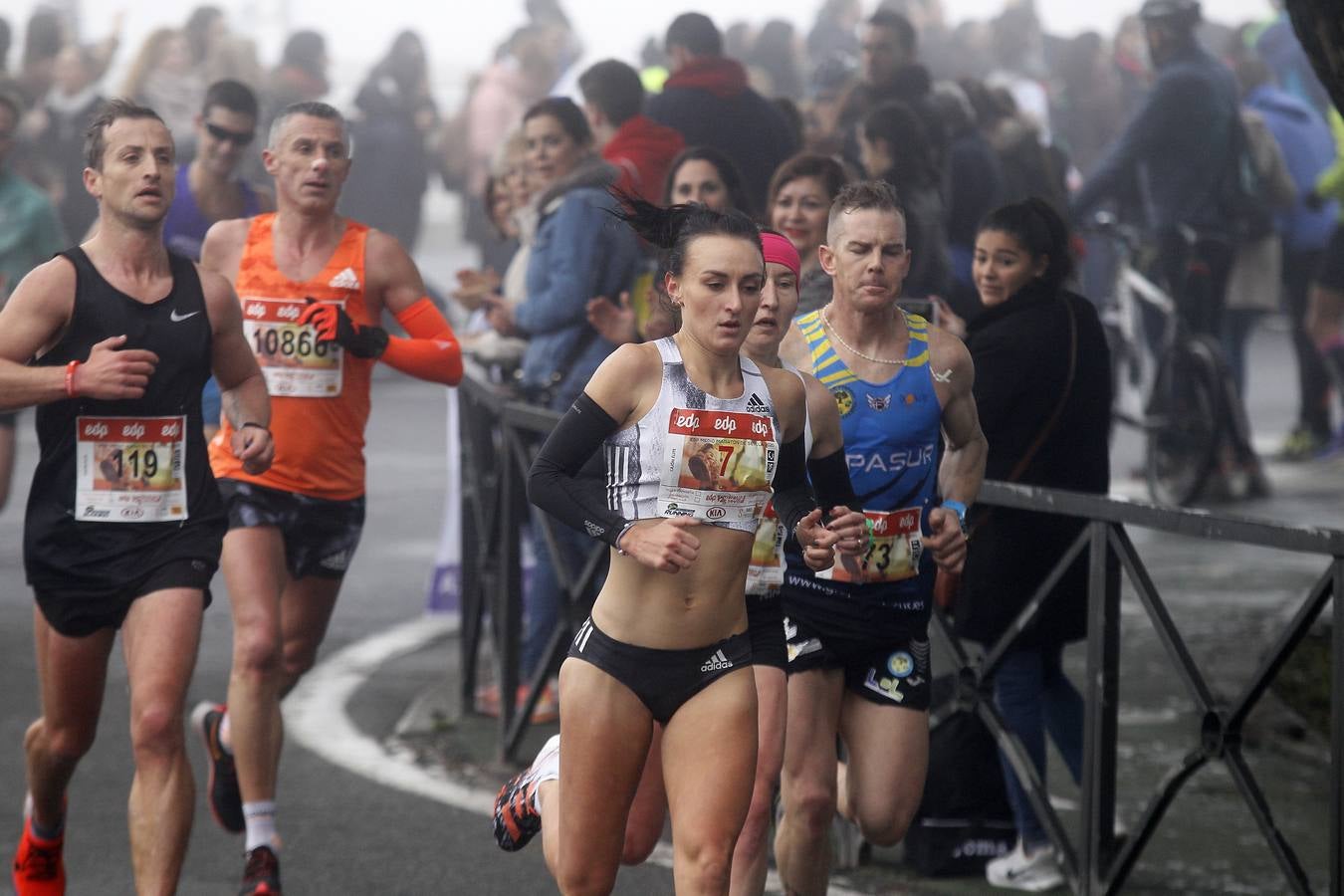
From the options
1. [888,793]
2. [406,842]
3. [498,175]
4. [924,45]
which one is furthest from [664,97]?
[924,45]

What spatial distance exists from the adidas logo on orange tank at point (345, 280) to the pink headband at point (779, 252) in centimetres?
148

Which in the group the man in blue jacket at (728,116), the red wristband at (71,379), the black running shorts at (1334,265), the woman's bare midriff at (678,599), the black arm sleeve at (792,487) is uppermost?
the man in blue jacket at (728,116)

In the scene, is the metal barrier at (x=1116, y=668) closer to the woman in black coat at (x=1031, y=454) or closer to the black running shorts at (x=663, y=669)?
the woman in black coat at (x=1031, y=454)

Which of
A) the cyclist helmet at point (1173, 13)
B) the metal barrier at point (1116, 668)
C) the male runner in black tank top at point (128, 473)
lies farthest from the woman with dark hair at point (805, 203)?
the cyclist helmet at point (1173, 13)

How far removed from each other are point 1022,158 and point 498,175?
12.3 feet

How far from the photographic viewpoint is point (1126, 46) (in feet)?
65.1

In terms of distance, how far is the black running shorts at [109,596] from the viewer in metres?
5.63

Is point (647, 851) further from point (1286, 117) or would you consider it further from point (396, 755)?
point (1286, 117)

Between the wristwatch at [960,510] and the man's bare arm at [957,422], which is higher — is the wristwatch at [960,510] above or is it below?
below

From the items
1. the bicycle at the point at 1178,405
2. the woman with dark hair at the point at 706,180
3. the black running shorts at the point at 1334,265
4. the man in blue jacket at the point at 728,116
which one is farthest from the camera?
the black running shorts at the point at 1334,265

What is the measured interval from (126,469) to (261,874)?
118 cm

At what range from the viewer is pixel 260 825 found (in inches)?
241

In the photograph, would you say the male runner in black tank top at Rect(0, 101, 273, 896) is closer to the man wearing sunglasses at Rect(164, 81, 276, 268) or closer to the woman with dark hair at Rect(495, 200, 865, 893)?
the woman with dark hair at Rect(495, 200, 865, 893)

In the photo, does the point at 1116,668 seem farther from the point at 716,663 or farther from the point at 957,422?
the point at 716,663
